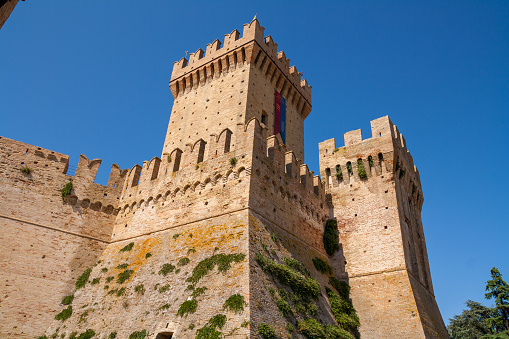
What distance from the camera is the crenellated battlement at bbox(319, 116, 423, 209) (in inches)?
838

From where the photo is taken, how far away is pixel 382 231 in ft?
62.7

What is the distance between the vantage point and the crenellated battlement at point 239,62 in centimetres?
2477

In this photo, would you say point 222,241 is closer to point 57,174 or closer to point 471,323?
point 57,174

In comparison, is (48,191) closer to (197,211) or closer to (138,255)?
(138,255)

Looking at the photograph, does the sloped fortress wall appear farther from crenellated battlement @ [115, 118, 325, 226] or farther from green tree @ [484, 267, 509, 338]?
green tree @ [484, 267, 509, 338]

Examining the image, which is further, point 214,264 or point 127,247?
point 127,247

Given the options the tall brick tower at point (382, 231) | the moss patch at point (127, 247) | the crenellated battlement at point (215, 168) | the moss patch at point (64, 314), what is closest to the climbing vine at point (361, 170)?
the tall brick tower at point (382, 231)

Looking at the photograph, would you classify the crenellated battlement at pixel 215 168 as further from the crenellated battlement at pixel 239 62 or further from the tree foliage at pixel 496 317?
the tree foliage at pixel 496 317

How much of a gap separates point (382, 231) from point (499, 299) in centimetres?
1003

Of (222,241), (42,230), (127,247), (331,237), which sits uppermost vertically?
(331,237)

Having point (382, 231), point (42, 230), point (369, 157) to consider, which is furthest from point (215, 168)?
point (369, 157)

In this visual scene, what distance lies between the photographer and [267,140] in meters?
18.3

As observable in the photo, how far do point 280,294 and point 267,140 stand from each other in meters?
7.74

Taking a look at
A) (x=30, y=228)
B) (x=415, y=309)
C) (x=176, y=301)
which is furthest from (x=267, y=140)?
(x=30, y=228)
